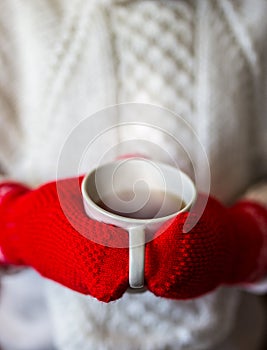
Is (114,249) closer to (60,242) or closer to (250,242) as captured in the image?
(60,242)

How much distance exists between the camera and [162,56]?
63cm

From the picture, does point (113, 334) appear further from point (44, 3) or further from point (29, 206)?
point (44, 3)

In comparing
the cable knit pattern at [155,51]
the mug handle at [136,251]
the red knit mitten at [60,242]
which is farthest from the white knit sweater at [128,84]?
the mug handle at [136,251]

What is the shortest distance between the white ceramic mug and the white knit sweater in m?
0.15

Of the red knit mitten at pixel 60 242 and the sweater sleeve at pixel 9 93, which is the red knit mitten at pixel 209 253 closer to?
the red knit mitten at pixel 60 242

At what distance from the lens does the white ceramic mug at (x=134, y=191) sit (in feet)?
1.23

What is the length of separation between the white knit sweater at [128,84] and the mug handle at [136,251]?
22cm

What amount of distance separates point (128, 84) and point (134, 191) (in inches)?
9.6

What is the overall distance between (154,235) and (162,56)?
31 centimetres

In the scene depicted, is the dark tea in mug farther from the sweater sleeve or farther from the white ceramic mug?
the sweater sleeve

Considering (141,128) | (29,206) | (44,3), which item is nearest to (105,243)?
(29,206)

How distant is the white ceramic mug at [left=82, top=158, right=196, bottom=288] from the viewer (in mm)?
374

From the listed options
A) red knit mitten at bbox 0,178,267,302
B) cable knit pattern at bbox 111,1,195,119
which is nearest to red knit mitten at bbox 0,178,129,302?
red knit mitten at bbox 0,178,267,302

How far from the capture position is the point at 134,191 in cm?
43
